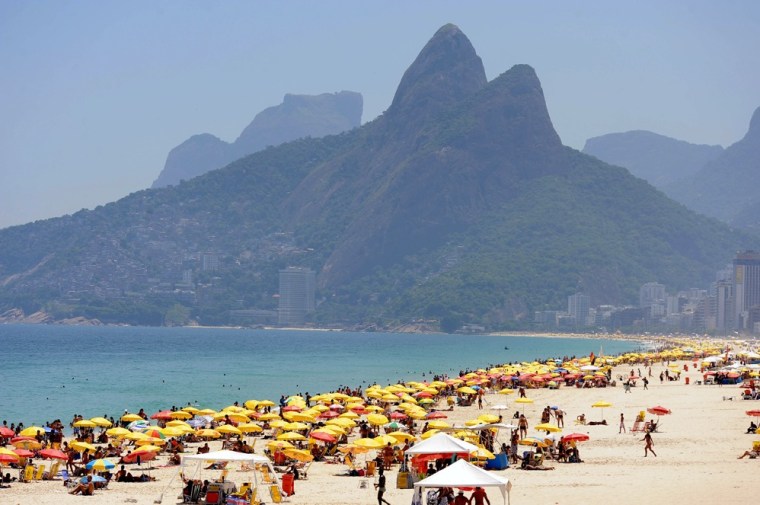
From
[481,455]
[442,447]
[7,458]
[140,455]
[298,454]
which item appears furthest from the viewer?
[140,455]

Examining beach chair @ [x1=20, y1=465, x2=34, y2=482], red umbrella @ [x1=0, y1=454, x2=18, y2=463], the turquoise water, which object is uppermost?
red umbrella @ [x1=0, y1=454, x2=18, y2=463]

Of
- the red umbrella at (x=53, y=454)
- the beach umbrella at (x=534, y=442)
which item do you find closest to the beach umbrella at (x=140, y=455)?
the red umbrella at (x=53, y=454)

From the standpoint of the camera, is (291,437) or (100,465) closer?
(100,465)

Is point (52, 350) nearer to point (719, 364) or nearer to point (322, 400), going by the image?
point (719, 364)

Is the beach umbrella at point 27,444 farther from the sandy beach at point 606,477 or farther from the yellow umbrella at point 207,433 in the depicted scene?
the yellow umbrella at point 207,433

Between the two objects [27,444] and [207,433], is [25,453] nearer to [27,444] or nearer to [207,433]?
[27,444]

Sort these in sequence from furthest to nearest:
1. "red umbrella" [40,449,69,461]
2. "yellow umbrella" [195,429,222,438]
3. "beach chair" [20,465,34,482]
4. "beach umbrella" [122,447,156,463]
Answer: "yellow umbrella" [195,429,222,438], "beach umbrella" [122,447,156,463], "red umbrella" [40,449,69,461], "beach chair" [20,465,34,482]

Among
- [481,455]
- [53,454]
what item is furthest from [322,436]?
[53,454]

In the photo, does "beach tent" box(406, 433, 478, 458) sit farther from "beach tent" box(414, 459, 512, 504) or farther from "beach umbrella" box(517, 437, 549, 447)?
"beach umbrella" box(517, 437, 549, 447)

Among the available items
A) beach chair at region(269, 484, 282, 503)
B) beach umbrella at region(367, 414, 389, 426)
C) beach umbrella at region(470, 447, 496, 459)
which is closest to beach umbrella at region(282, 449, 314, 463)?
beach umbrella at region(470, 447, 496, 459)

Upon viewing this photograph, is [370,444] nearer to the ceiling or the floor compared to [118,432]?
nearer to the ceiling

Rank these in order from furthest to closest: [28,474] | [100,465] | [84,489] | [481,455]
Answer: [28,474]
[100,465]
[481,455]
[84,489]
